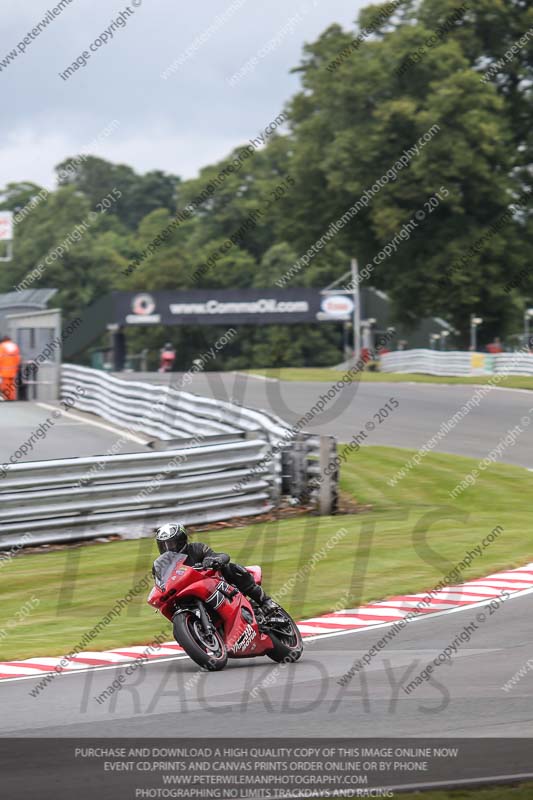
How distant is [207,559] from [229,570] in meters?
0.19

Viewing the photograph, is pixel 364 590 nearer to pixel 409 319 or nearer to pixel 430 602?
pixel 430 602

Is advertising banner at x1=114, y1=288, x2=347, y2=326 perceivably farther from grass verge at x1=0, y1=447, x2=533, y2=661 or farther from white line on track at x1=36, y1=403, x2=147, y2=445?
grass verge at x1=0, y1=447, x2=533, y2=661

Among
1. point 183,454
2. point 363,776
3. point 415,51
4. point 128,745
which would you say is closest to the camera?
point 363,776

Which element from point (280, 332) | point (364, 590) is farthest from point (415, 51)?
point (364, 590)

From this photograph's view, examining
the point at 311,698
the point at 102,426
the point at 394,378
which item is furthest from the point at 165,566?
the point at 394,378

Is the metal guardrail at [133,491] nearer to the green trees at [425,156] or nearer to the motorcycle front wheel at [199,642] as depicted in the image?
the motorcycle front wheel at [199,642]

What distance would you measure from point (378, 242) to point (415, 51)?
28.6 feet

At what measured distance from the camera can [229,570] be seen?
29.7 ft

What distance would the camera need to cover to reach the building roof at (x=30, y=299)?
150 ft

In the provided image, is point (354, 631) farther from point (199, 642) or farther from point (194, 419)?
point (194, 419)

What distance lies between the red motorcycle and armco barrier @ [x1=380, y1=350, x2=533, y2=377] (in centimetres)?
3090

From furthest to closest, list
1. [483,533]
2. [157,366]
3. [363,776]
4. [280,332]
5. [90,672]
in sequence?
[157,366], [280,332], [483,533], [90,672], [363,776]

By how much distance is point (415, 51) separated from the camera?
5478cm

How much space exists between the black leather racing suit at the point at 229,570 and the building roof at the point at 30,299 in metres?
37.2
